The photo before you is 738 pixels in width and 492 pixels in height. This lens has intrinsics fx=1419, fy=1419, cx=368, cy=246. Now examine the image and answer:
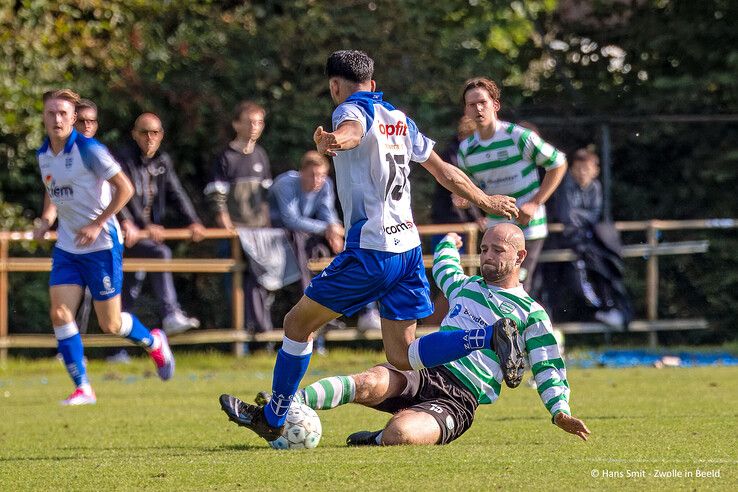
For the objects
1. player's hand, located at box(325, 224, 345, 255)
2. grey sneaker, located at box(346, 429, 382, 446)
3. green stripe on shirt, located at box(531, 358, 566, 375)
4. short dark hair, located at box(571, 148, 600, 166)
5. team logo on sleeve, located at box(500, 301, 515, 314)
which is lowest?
grey sneaker, located at box(346, 429, 382, 446)

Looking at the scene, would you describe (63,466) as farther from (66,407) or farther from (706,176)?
(706,176)

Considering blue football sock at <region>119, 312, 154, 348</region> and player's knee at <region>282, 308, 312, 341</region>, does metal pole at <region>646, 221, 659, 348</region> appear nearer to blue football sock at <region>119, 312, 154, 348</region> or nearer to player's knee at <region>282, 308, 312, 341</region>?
blue football sock at <region>119, 312, 154, 348</region>

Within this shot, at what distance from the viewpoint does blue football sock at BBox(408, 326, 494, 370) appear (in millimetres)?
6668

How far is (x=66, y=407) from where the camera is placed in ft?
32.7

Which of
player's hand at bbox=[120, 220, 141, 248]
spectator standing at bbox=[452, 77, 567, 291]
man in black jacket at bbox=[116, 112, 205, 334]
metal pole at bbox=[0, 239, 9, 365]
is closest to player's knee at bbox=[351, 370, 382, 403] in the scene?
spectator standing at bbox=[452, 77, 567, 291]

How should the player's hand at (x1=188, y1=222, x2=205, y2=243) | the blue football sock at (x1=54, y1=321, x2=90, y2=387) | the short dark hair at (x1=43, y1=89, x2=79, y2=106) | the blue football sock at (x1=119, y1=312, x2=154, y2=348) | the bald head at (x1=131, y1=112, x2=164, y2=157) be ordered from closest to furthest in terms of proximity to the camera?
the short dark hair at (x1=43, y1=89, x2=79, y2=106) → the blue football sock at (x1=54, y1=321, x2=90, y2=387) → the blue football sock at (x1=119, y1=312, x2=154, y2=348) → the bald head at (x1=131, y1=112, x2=164, y2=157) → the player's hand at (x1=188, y1=222, x2=205, y2=243)

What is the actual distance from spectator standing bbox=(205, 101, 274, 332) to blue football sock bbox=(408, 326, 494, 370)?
22.2ft

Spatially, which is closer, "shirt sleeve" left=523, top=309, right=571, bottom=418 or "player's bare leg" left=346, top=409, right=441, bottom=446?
"shirt sleeve" left=523, top=309, right=571, bottom=418

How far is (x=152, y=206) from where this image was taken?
44.1 ft

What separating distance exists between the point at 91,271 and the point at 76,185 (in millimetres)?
620

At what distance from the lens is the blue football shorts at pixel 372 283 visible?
685cm

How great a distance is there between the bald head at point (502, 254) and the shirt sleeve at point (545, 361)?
0.87 feet

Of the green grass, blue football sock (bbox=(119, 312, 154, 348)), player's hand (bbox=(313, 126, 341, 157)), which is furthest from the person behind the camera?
blue football sock (bbox=(119, 312, 154, 348))

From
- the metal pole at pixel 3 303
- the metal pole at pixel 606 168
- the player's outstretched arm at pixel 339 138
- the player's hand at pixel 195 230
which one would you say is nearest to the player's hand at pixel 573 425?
the player's outstretched arm at pixel 339 138
